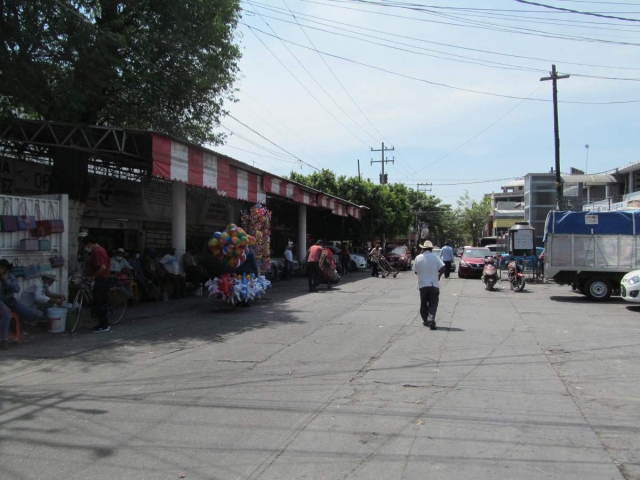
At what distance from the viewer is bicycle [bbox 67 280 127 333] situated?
10.2 m

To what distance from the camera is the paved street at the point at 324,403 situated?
4.21 metres

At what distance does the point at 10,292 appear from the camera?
31.1ft

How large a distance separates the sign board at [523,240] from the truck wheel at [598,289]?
307 inches

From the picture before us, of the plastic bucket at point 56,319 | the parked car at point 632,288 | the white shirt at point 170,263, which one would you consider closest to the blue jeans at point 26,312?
the plastic bucket at point 56,319

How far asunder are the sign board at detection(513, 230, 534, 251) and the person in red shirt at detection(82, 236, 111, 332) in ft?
64.8

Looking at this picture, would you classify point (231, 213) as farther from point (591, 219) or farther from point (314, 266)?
point (591, 219)

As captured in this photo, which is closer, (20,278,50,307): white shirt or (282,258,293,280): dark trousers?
(20,278,50,307): white shirt

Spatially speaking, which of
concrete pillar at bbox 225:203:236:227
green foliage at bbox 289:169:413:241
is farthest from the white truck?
green foliage at bbox 289:169:413:241

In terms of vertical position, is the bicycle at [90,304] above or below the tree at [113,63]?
below

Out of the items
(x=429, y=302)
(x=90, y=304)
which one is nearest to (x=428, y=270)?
(x=429, y=302)

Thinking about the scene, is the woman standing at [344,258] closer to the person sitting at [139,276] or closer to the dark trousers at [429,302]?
the person sitting at [139,276]

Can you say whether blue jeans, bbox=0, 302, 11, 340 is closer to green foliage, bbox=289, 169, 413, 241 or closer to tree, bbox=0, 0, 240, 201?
tree, bbox=0, 0, 240, 201

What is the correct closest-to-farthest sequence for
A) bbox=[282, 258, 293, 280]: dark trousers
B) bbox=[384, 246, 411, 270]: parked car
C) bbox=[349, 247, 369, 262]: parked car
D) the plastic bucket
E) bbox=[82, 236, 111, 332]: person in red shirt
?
the plastic bucket, bbox=[82, 236, 111, 332]: person in red shirt, bbox=[282, 258, 293, 280]: dark trousers, bbox=[384, 246, 411, 270]: parked car, bbox=[349, 247, 369, 262]: parked car

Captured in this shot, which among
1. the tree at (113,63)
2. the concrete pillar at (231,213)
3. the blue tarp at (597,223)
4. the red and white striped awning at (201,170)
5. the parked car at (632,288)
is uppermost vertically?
the tree at (113,63)
